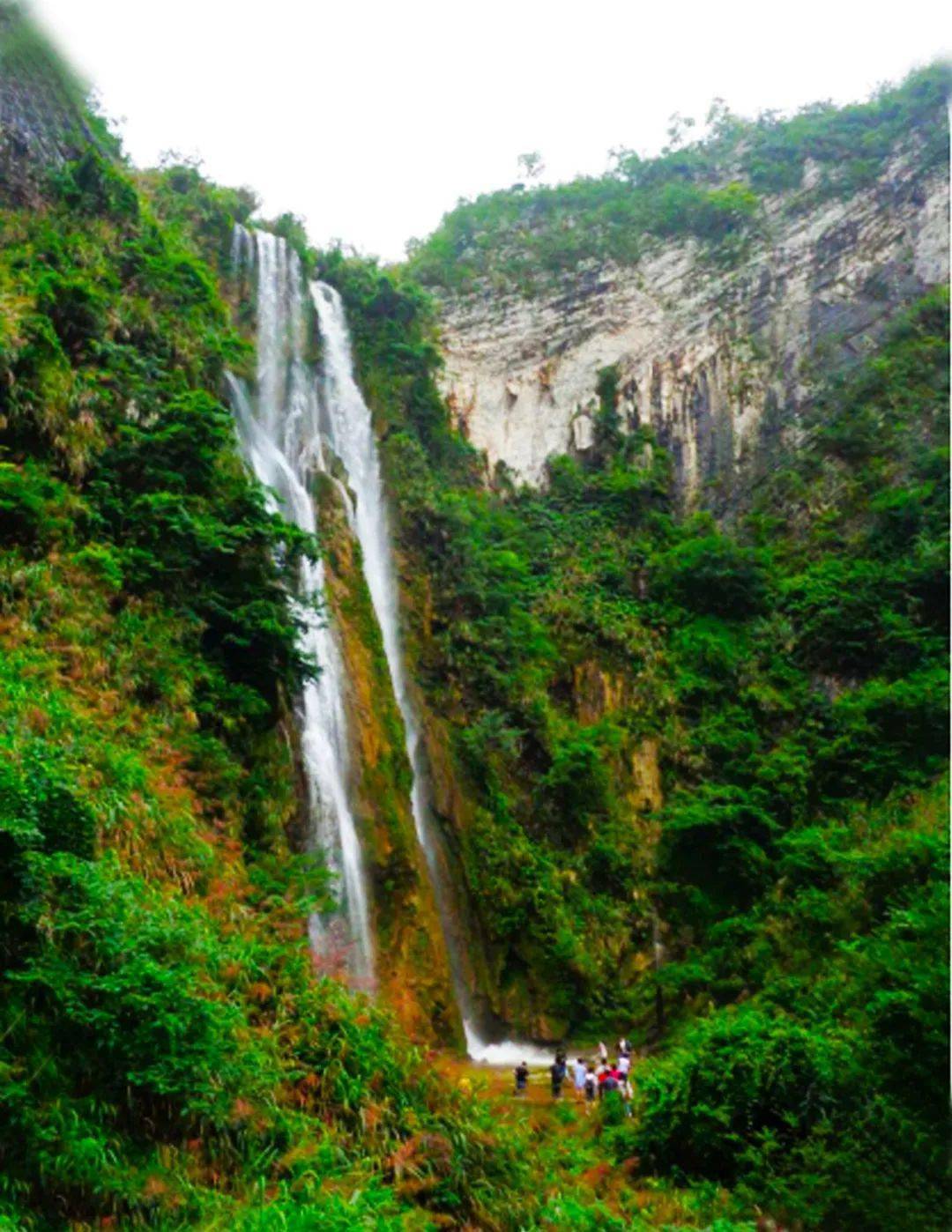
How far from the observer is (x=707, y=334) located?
28.8 metres

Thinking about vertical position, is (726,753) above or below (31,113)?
below

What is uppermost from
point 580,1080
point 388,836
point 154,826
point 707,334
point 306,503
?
point 707,334

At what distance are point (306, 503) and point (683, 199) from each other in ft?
72.1

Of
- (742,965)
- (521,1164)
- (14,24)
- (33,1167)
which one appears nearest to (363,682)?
(742,965)

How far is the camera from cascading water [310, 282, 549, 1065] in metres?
14.7

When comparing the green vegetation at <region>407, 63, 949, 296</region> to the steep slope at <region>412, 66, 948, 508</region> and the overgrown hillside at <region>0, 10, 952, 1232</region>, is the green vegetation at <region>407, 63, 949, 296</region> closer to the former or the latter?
the steep slope at <region>412, 66, 948, 508</region>

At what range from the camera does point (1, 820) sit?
5.12 m

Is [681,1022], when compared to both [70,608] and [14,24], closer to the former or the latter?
[70,608]

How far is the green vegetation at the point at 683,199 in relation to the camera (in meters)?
30.4

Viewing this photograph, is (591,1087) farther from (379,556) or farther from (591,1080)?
(379,556)

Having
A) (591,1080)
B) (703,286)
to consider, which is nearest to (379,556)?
(591,1080)

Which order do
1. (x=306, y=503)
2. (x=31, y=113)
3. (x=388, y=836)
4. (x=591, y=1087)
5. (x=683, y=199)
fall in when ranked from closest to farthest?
(x=591, y=1087)
(x=388, y=836)
(x=31, y=113)
(x=306, y=503)
(x=683, y=199)

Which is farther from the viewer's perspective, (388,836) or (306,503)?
(306,503)

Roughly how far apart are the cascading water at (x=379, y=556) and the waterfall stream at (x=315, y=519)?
0.08ft
